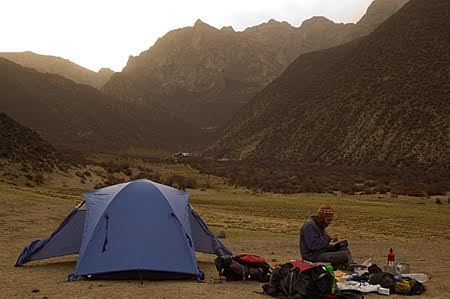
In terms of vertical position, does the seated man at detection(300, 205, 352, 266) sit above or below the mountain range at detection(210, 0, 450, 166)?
below

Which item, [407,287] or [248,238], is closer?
[407,287]

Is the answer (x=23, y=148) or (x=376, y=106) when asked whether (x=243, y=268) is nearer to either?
(x=23, y=148)

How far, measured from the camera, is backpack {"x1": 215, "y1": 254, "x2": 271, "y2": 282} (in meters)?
9.66

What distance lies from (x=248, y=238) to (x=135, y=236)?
7.13m

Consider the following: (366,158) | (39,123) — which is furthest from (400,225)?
(39,123)

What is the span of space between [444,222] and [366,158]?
137 feet

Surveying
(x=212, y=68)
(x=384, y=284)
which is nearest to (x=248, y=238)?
(x=384, y=284)

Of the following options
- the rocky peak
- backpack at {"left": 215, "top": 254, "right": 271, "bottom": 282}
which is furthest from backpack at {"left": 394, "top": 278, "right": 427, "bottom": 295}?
the rocky peak

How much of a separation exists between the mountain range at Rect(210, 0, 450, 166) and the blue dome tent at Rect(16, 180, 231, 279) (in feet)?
167

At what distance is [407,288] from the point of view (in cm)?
870

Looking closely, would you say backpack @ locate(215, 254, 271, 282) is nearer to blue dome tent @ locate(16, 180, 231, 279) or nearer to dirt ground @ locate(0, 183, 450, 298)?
dirt ground @ locate(0, 183, 450, 298)

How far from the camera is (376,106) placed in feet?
228

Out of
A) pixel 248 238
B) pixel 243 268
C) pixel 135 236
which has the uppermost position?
pixel 135 236

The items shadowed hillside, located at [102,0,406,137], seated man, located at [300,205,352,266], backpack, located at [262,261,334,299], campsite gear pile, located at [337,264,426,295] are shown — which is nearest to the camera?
backpack, located at [262,261,334,299]
